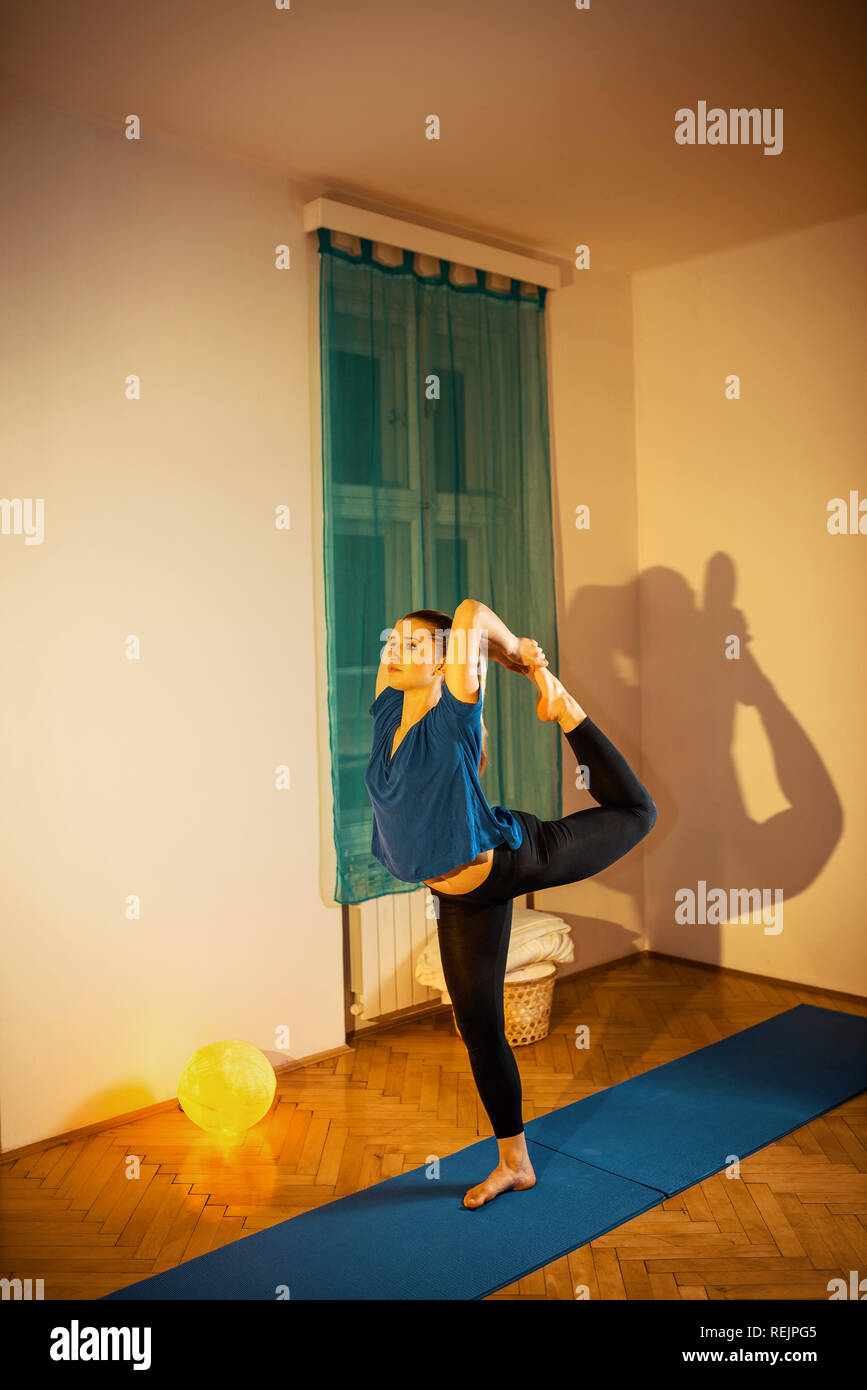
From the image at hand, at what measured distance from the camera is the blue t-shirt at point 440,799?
2570 millimetres

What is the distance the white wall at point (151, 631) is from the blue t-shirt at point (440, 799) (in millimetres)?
1040

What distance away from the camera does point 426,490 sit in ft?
13.0

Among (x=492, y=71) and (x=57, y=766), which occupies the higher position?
(x=492, y=71)

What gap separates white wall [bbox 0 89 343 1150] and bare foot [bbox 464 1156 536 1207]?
3.70 feet

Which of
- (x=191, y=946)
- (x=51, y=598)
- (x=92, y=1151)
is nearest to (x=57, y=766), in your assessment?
(x=51, y=598)

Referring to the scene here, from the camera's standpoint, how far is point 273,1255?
2518 mm

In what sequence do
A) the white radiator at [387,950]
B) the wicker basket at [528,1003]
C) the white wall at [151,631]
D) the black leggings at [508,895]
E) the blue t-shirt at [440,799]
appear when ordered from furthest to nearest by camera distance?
the white radiator at [387,950]
the wicker basket at [528,1003]
the white wall at [151,631]
the black leggings at [508,895]
the blue t-shirt at [440,799]

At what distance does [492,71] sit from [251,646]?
185 centimetres

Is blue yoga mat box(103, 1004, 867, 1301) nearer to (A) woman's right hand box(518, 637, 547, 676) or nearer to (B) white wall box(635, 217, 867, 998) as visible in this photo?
(B) white wall box(635, 217, 867, 998)

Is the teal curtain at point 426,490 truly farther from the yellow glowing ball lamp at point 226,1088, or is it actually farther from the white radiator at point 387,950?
the yellow glowing ball lamp at point 226,1088

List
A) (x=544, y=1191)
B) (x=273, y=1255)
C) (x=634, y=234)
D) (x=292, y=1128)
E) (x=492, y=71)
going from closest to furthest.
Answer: (x=273, y=1255) < (x=544, y=1191) < (x=492, y=71) < (x=292, y=1128) < (x=634, y=234)

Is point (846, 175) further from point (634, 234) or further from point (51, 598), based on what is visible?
point (51, 598)

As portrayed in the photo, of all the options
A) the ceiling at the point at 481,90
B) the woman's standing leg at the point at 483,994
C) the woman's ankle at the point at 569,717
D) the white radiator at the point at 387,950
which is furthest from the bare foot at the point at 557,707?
the ceiling at the point at 481,90

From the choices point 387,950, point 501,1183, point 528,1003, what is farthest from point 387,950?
point 501,1183
